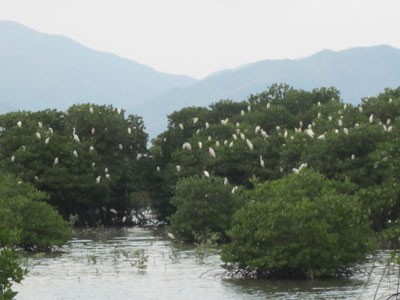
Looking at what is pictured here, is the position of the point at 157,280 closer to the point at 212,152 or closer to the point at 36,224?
the point at 36,224

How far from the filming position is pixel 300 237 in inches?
1296

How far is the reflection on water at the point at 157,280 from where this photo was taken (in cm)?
3028

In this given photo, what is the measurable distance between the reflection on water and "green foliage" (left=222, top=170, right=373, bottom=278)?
64 cm

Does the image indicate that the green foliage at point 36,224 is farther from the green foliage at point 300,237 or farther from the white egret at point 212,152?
the white egret at point 212,152

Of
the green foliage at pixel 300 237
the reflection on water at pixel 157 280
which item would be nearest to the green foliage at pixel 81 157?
the reflection on water at pixel 157 280

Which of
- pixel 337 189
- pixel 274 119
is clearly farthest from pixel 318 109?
pixel 337 189

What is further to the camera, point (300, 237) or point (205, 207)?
point (205, 207)

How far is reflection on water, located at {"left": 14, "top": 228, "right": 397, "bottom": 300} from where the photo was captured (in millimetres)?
30281

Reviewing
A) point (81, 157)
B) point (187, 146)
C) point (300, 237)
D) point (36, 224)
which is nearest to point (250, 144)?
point (187, 146)

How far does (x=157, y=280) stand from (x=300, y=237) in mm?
4875

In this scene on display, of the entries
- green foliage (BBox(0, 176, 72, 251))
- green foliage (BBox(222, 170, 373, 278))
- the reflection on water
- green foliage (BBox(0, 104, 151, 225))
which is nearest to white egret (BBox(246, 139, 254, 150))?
green foliage (BBox(0, 104, 151, 225))

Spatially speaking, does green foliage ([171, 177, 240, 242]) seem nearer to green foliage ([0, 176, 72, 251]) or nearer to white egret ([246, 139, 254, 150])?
green foliage ([0, 176, 72, 251])

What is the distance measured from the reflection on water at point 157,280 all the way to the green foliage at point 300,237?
0.64 metres

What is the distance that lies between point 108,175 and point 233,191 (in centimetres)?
1662
